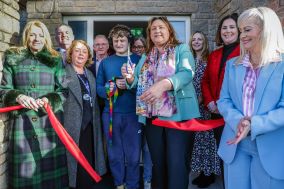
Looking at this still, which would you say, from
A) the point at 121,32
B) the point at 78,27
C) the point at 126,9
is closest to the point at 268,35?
the point at 121,32

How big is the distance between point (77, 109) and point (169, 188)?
1.26 metres

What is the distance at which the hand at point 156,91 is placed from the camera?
2389 mm

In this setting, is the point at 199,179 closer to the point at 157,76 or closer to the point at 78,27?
the point at 157,76

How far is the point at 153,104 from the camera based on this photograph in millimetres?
2662

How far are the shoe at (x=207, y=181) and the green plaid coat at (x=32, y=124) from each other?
1689 mm

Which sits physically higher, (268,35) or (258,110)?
(268,35)

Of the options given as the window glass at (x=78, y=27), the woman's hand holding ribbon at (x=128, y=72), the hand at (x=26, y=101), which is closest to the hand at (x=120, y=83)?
the woman's hand holding ribbon at (x=128, y=72)

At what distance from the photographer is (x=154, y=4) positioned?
17.0 ft

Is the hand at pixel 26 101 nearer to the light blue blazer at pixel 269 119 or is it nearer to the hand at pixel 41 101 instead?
Answer: the hand at pixel 41 101

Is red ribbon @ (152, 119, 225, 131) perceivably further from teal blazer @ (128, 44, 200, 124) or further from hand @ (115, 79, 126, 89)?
hand @ (115, 79, 126, 89)

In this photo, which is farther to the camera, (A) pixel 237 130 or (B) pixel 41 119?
(B) pixel 41 119

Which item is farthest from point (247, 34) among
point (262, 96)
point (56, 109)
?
point (56, 109)

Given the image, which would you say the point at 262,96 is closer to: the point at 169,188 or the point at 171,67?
the point at 171,67

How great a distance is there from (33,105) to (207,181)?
2.24m
